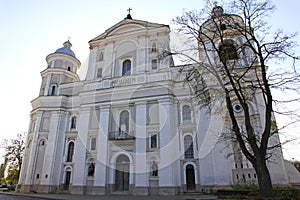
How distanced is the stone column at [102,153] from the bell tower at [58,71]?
26.8ft

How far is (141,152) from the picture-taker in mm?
19062

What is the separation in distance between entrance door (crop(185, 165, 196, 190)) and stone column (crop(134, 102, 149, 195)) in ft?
10.8

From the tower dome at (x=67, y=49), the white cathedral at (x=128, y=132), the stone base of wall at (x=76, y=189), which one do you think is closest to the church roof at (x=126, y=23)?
the white cathedral at (x=128, y=132)

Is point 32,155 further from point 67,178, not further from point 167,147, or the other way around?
point 167,147

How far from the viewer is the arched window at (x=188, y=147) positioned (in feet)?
62.1

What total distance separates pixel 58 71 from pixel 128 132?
12.6m

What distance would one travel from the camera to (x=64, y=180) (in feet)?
71.8

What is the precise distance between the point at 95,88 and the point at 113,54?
4.32 metres

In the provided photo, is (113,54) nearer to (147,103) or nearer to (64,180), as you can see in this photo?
(147,103)

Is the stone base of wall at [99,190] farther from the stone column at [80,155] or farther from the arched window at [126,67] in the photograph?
the arched window at [126,67]

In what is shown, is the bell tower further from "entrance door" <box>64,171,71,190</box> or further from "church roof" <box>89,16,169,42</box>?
"entrance door" <box>64,171,71,190</box>

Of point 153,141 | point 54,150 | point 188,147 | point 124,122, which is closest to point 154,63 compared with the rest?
point 124,122

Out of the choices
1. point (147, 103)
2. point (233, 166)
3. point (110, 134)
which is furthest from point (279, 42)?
point (110, 134)

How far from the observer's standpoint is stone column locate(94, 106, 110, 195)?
1899 cm
